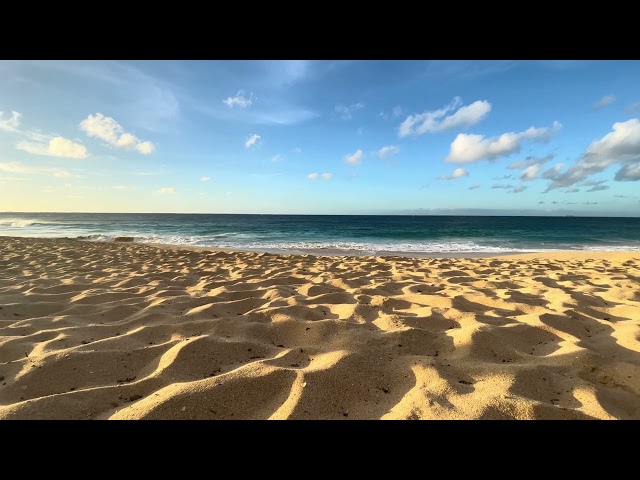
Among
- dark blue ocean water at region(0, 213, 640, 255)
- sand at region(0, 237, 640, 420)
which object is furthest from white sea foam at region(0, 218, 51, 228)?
sand at region(0, 237, 640, 420)

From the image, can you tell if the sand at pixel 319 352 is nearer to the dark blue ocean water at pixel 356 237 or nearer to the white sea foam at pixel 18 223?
the dark blue ocean water at pixel 356 237

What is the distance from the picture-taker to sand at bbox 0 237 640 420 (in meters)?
1.69

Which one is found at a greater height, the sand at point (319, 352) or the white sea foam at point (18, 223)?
the sand at point (319, 352)

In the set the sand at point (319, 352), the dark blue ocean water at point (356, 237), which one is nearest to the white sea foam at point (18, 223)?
the dark blue ocean water at point (356, 237)

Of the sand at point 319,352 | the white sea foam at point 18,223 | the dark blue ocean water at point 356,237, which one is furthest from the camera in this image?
the white sea foam at point 18,223

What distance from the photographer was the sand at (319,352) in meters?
1.69

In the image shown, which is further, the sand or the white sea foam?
the white sea foam

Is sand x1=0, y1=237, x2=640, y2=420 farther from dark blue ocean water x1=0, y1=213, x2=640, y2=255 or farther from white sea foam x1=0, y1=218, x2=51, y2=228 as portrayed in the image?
white sea foam x1=0, y1=218, x2=51, y2=228

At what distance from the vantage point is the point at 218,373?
6.90 feet

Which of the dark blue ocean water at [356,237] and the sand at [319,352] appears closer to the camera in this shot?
the sand at [319,352]
